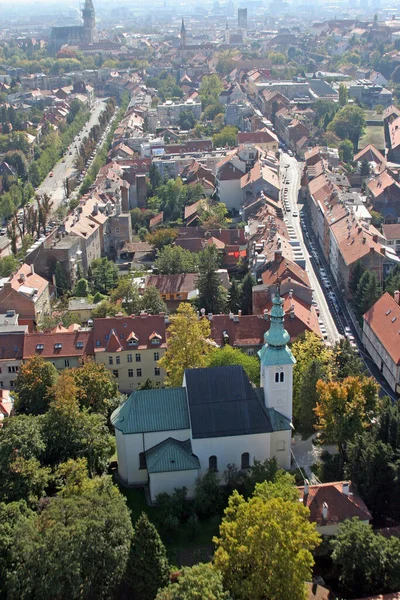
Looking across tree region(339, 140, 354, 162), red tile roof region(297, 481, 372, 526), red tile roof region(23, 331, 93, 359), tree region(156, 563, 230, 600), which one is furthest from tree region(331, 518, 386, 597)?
tree region(339, 140, 354, 162)

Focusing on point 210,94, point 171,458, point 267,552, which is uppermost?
point 267,552

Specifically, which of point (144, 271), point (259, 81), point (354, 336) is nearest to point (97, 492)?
point (354, 336)

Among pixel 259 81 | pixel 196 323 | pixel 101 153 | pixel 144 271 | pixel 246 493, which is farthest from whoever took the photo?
pixel 259 81

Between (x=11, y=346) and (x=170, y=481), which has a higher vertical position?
(x=170, y=481)

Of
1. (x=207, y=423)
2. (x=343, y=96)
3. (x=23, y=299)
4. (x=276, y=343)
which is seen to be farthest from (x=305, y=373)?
(x=343, y=96)

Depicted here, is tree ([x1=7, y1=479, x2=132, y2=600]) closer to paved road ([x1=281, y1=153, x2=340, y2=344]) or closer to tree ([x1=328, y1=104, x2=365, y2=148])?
paved road ([x1=281, y1=153, x2=340, y2=344])

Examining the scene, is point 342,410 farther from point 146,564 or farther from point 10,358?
point 10,358

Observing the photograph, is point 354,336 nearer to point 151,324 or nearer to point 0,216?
point 151,324
